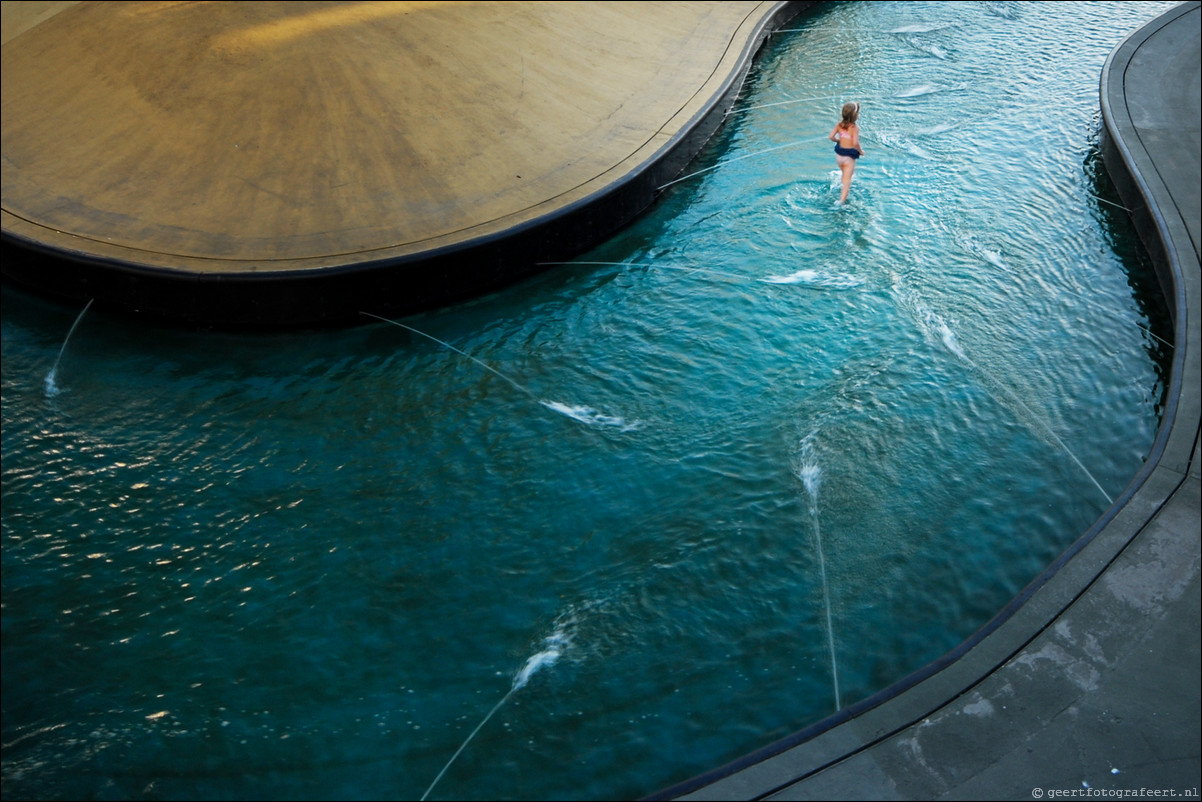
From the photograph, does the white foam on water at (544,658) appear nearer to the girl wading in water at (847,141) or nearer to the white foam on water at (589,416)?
the white foam on water at (589,416)

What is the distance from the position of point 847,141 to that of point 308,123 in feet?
20.7

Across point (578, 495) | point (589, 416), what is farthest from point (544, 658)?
point (589, 416)

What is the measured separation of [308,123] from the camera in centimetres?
1131

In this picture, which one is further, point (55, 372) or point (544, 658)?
point (55, 372)

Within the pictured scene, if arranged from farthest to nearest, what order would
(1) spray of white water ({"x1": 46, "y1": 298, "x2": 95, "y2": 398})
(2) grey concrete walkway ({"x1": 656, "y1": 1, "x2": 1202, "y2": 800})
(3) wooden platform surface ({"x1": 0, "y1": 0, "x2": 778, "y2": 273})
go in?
(3) wooden platform surface ({"x1": 0, "y1": 0, "x2": 778, "y2": 273})
(1) spray of white water ({"x1": 46, "y1": 298, "x2": 95, "y2": 398})
(2) grey concrete walkway ({"x1": 656, "y1": 1, "x2": 1202, "y2": 800})

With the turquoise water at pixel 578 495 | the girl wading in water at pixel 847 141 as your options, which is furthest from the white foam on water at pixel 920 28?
the girl wading in water at pixel 847 141

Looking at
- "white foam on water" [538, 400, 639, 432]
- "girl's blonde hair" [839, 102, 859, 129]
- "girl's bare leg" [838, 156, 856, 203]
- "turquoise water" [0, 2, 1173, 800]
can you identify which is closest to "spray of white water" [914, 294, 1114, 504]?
"turquoise water" [0, 2, 1173, 800]

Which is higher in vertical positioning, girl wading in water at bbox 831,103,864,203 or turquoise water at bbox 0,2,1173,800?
girl wading in water at bbox 831,103,864,203

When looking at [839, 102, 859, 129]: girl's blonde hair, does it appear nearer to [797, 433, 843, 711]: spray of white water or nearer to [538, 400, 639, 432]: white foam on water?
[797, 433, 843, 711]: spray of white water

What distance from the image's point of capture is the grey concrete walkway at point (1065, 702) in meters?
5.25

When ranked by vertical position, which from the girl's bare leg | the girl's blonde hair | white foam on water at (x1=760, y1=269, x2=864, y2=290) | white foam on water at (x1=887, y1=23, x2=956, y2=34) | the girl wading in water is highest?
white foam on water at (x1=887, y1=23, x2=956, y2=34)

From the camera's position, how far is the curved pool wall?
9.62 meters

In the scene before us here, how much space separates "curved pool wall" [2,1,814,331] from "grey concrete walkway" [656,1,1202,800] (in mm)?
6153

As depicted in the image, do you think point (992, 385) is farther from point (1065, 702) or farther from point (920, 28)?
point (920, 28)
